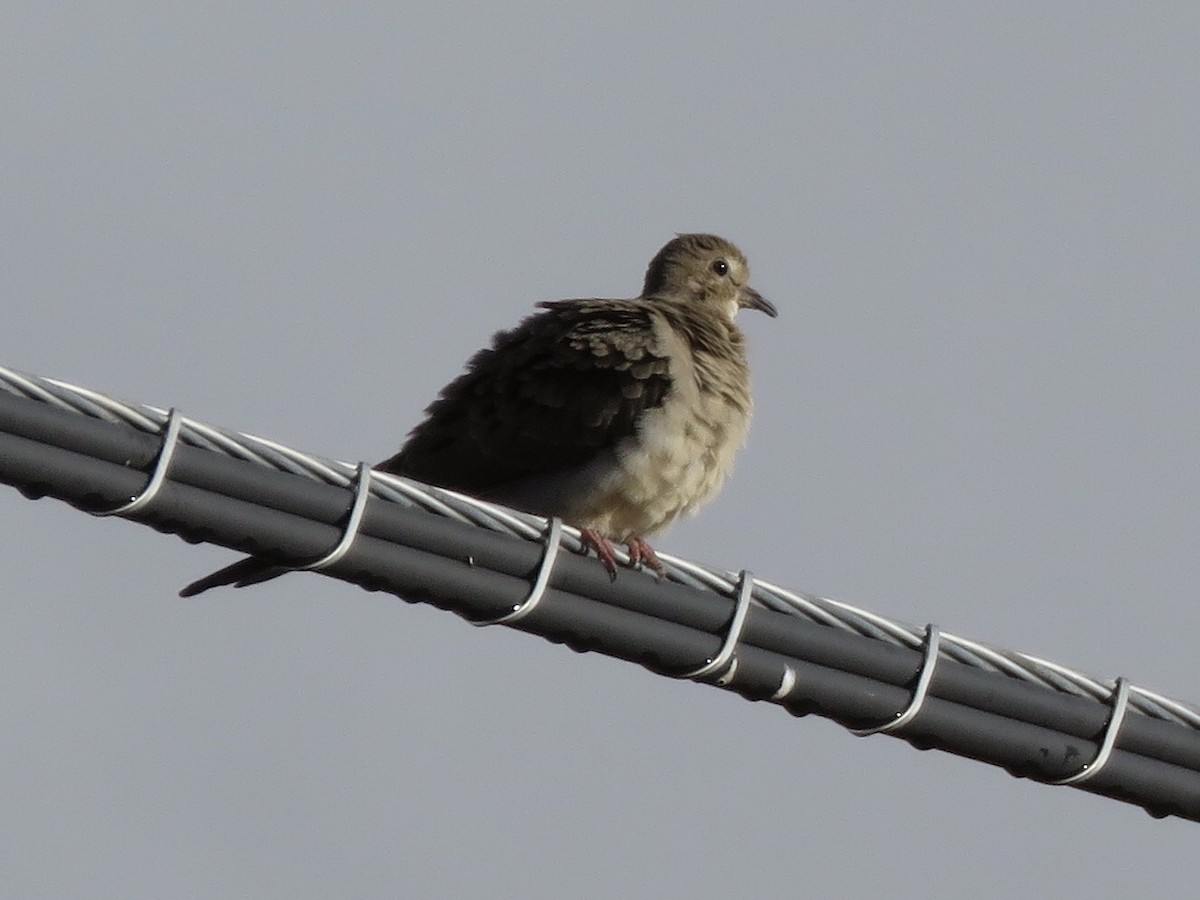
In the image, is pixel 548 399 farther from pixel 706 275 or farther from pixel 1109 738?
pixel 1109 738

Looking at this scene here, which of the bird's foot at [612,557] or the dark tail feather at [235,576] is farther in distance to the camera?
the dark tail feather at [235,576]

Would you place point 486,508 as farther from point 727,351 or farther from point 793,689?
point 727,351

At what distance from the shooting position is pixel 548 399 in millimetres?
7449

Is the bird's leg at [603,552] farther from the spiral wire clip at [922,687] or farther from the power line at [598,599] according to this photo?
the spiral wire clip at [922,687]

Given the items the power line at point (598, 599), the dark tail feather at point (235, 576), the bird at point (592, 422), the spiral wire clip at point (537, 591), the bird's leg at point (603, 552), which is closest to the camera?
the power line at point (598, 599)

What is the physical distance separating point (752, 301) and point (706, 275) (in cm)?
23

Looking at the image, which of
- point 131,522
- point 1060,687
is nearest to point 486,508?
point 131,522

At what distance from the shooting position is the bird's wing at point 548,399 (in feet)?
24.1

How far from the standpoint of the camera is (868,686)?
4.90 metres

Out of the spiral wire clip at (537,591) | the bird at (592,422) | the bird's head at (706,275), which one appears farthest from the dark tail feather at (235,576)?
the bird's head at (706,275)

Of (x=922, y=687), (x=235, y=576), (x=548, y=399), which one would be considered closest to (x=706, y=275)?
(x=548, y=399)

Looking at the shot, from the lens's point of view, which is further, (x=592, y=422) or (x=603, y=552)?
(x=592, y=422)

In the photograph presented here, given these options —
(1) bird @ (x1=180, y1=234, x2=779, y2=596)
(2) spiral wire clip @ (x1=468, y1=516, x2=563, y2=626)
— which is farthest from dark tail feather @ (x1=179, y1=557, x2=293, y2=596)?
(2) spiral wire clip @ (x1=468, y1=516, x2=563, y2=626)

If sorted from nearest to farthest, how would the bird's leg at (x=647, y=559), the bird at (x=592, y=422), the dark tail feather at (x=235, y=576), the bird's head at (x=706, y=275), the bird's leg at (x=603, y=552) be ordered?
the bird's leg at (x=603, y=552) < the bird's leg at (x=647, y=559) < the dark tail feather at (x=235, y=576) < the bird at (x=592, y=422) < the bird's head at (x=706, y=275)
